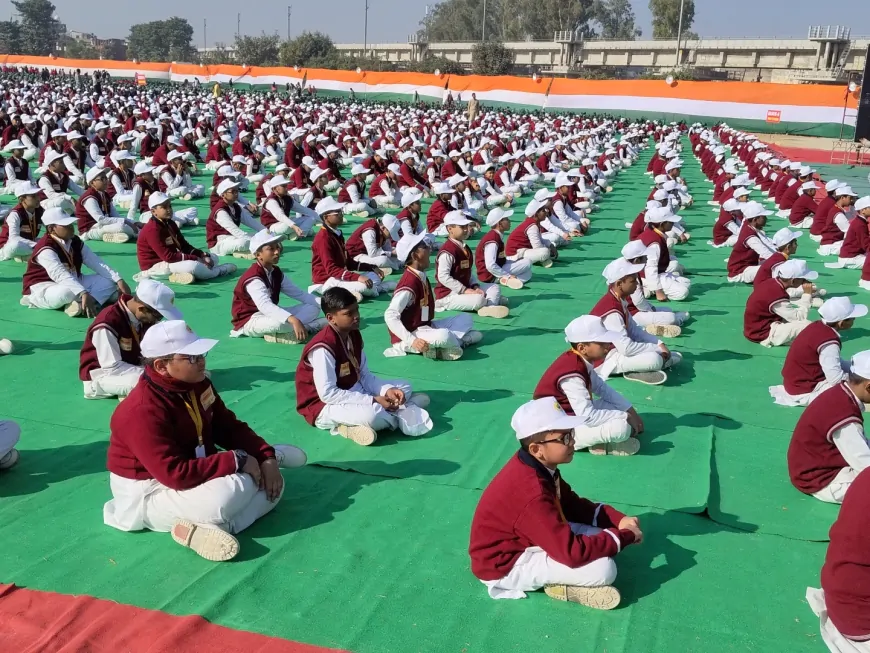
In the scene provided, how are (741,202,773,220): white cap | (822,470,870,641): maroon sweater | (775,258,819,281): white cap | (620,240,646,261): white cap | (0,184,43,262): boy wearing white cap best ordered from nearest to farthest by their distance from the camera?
(822,470,870,641): maroon sweater → (775,258,819,281): white cap → (620,240,646,261): white cap → (0,184,43,262): boy wearing white cap → (741,202,773,220): white cap

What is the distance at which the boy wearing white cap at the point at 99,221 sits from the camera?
9953 mm

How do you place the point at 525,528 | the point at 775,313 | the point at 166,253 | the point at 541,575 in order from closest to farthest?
1. the point at 525,528
2. the point at 541,575
3. the point at 775,313
4. the point at 166,253

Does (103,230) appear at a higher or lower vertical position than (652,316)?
higher

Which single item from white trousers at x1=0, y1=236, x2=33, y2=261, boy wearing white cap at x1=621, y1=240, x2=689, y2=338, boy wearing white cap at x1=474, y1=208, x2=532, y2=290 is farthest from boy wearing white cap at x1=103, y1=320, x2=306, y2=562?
white trousers at x1=0, y1=236, x2=33, y2=261

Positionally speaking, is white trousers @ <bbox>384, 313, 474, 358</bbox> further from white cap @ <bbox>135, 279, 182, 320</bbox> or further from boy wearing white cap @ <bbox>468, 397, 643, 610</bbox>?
boy wearing white cap @ <bbox>468, 397, 643, 610</bbox>

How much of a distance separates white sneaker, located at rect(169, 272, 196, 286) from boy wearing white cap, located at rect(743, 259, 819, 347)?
574cm

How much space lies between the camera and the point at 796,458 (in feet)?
13.1

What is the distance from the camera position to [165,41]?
276ft

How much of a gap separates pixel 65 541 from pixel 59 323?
3.80m

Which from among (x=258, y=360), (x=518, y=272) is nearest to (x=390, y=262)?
(x=518, y=272)

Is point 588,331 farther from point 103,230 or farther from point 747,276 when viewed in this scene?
point 103,230

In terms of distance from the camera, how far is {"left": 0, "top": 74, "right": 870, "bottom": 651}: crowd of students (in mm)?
3023

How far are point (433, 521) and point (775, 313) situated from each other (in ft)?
14.4

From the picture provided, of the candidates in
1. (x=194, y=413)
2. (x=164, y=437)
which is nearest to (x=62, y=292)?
(x=194, y=413)
